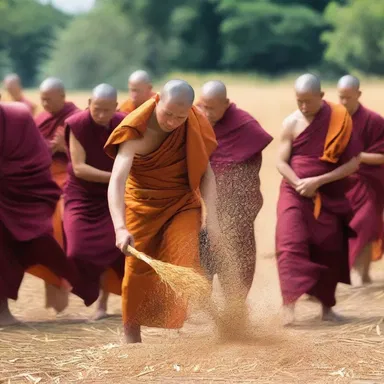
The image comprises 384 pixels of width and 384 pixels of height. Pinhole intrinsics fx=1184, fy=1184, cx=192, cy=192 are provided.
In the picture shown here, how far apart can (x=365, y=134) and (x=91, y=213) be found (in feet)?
8.84

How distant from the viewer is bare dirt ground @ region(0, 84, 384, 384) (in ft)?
18.8

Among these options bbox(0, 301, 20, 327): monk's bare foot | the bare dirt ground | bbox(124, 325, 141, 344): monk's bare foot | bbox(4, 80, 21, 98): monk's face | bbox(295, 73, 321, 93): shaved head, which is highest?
bbox(4, 80, 21, 98): monk's face

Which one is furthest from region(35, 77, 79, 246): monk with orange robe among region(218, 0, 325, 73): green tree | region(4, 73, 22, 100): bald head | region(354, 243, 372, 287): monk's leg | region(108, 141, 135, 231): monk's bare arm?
region(218, 0, 325, 73): green tree

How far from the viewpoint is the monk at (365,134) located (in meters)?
9.85

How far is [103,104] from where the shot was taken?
8.24 m

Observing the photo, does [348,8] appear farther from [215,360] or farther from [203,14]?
[215,360]

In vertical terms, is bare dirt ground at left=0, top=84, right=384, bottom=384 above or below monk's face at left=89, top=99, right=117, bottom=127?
below

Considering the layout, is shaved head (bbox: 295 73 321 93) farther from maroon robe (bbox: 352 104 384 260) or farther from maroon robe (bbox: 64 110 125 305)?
maroon robe (bbox: 352 104 384 260)

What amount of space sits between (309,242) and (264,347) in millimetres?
2247

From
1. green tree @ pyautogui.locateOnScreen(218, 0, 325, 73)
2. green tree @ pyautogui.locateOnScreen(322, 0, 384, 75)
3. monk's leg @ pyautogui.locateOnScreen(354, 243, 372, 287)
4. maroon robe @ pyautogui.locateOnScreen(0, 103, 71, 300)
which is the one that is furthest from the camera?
green tree @ pyautogui.locateOnScreen(218, 0, 325, 73)

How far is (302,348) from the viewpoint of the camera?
6.12 meters

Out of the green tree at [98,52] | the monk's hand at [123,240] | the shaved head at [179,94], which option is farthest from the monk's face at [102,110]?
the green tree at [98,52]

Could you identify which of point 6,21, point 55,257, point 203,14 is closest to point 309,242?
point 55,257

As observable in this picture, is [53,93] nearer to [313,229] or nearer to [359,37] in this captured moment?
[313,229]
